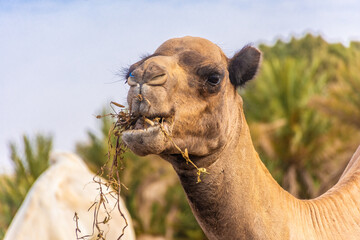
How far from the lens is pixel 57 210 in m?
8.91

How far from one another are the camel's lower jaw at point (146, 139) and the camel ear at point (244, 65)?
96cm

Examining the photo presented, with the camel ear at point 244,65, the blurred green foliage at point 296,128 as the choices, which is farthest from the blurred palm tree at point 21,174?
the camel ear at point 244,65

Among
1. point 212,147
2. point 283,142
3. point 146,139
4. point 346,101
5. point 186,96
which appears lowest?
point 283,142

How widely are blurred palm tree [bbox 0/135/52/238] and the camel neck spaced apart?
31.7 feet

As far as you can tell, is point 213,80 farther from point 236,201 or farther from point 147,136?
point 236,201

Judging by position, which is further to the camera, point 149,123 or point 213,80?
point 213,80

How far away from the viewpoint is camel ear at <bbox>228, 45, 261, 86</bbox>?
13.9 ft

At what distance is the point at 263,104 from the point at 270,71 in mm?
1383

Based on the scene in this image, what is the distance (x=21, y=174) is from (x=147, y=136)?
35.8 feet

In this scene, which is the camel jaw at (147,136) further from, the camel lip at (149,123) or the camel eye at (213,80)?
the camel eye at (213,80)

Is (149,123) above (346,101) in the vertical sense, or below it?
above

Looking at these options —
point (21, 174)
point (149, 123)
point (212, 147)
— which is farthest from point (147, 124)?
point (21, 174)

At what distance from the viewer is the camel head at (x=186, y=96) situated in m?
3.47

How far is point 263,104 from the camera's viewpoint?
20.9 m
